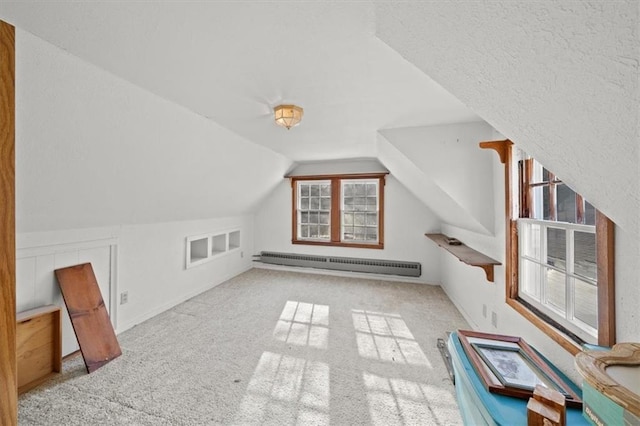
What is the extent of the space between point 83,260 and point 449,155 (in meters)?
3.68

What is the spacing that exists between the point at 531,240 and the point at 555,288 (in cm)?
40

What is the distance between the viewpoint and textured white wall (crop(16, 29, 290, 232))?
1.44 m

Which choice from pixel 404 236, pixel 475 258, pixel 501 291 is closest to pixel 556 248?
pixel 501 291

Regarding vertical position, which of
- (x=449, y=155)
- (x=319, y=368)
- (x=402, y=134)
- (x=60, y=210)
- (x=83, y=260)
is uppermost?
(x=402, y=134)

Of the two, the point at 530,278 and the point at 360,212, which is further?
the point at 360,212

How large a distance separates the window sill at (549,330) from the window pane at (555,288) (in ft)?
0.45

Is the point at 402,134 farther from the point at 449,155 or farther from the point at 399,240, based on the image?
the point at 399,240

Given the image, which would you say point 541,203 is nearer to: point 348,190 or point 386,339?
point 386,339

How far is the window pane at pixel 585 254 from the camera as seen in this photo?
51.4 inches

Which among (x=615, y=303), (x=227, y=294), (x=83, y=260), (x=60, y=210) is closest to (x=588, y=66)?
(x=615, y=303)

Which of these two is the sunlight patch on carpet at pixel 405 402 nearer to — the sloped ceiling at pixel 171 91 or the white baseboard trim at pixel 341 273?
the sloped ceiling at pixel 171 91

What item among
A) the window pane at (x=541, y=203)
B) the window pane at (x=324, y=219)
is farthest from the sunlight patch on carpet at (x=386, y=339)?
the window pane at (x=324, y=219)

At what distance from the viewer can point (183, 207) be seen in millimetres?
3332

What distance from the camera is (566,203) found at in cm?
153
